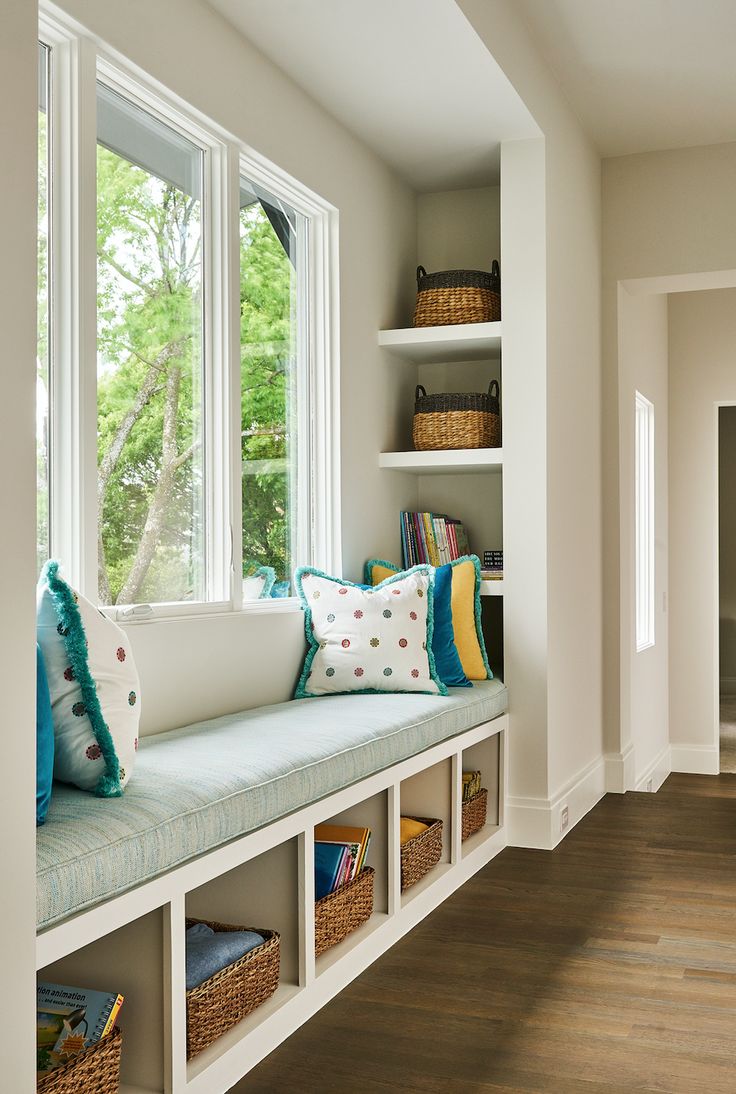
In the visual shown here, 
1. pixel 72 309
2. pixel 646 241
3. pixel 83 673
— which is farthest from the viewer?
pixel 646 241

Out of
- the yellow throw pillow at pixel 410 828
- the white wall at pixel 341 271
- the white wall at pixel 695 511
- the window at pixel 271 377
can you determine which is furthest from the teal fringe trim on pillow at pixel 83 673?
the white wall at pixel 695 511

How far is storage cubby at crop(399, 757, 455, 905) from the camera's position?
340 cm

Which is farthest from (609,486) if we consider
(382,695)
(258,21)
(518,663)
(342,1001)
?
(342,1001)

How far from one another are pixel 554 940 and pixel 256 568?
1367mm

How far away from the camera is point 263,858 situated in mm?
2395

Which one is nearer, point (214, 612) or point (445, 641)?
point (214, 612)

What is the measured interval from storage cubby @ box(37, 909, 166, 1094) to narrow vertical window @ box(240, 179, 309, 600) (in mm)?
1509

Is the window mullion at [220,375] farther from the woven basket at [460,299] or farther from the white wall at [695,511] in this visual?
the white wall at [695,511]

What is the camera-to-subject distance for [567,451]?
4230 mm

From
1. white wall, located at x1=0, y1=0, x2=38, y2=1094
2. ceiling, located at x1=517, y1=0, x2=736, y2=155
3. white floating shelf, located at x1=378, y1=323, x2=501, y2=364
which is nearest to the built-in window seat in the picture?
white wall, located at x1=0, y1=0, x2=38, y2=1094

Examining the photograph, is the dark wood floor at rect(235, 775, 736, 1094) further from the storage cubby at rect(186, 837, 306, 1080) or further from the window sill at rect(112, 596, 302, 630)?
the window sill at rect(112, 596, 302, 630)

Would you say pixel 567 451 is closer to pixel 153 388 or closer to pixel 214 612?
pixel 214 612

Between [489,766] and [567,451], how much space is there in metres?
1.22

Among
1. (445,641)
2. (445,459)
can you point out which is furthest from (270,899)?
(445,459)
